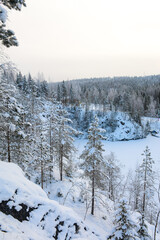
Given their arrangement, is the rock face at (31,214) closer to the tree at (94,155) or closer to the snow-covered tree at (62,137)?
the tree at (94,155)

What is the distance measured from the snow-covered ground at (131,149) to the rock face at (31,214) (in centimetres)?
3192

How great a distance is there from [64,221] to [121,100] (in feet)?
256

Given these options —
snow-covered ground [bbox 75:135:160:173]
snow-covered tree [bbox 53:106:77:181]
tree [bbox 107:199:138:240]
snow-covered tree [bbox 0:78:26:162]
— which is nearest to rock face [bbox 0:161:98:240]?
tree [bbox 107:199:138:240]

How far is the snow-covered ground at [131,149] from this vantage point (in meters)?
42.0

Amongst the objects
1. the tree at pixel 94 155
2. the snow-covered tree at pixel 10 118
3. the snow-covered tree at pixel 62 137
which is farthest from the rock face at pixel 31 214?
the snow-covered tree at pixel 62 137

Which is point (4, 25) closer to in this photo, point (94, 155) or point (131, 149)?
point (94, 155)

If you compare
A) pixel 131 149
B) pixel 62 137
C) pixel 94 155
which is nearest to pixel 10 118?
pixel 94 155

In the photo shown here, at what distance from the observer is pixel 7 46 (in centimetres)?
642

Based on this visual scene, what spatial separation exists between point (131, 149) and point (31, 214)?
168 feet

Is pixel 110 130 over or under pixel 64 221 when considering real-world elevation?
under

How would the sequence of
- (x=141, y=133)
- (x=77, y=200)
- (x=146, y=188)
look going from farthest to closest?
(x=141, y=133) < (x=146, y=188) < (x=77, y=200)

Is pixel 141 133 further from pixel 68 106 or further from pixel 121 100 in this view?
pixel 68 106

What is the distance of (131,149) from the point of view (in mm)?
52875

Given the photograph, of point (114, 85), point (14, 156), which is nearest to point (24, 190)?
point (14, 156)
